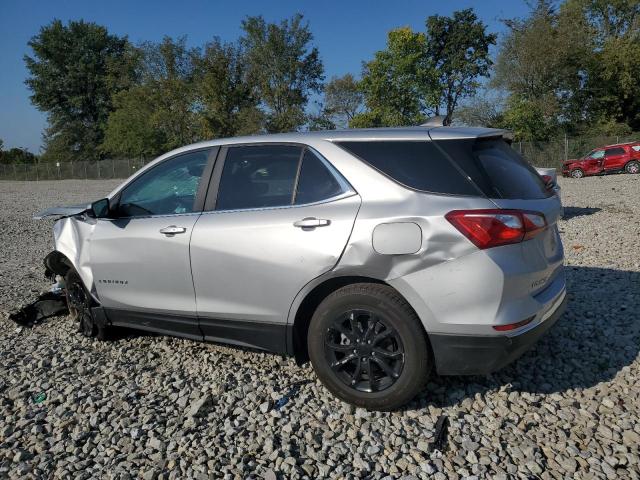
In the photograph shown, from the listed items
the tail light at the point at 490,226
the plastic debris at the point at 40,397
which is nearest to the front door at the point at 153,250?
the plastic debris at the point at 40,397

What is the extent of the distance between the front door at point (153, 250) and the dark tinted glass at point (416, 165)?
1346 mm

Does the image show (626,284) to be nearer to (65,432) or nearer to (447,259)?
(447,259)

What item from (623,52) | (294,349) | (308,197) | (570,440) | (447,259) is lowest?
(570,440)

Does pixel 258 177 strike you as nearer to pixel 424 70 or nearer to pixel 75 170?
pixel 424 70

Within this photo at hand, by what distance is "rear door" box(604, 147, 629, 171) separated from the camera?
2534cm

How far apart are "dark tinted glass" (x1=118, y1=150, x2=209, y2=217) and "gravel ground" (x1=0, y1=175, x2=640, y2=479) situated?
1206mm

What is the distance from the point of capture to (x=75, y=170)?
5259 cm

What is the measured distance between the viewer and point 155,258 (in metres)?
3.70

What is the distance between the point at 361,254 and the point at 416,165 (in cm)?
62

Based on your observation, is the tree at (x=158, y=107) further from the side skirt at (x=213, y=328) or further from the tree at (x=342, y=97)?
the side skirt at (x=213, y=328)

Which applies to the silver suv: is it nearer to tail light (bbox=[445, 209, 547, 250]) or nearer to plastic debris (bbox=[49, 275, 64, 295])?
tail light (bbox=[445, 209, 547, 250])

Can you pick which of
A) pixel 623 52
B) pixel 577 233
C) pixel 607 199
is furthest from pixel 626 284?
pixel 623 52

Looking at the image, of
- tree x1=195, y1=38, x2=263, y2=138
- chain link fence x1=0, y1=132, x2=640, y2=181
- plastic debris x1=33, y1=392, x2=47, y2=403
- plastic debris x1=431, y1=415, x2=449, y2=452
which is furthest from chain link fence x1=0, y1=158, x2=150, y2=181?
plastic debris x1=431, y1=415, x2=449, y2=452

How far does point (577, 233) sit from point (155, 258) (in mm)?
7685
